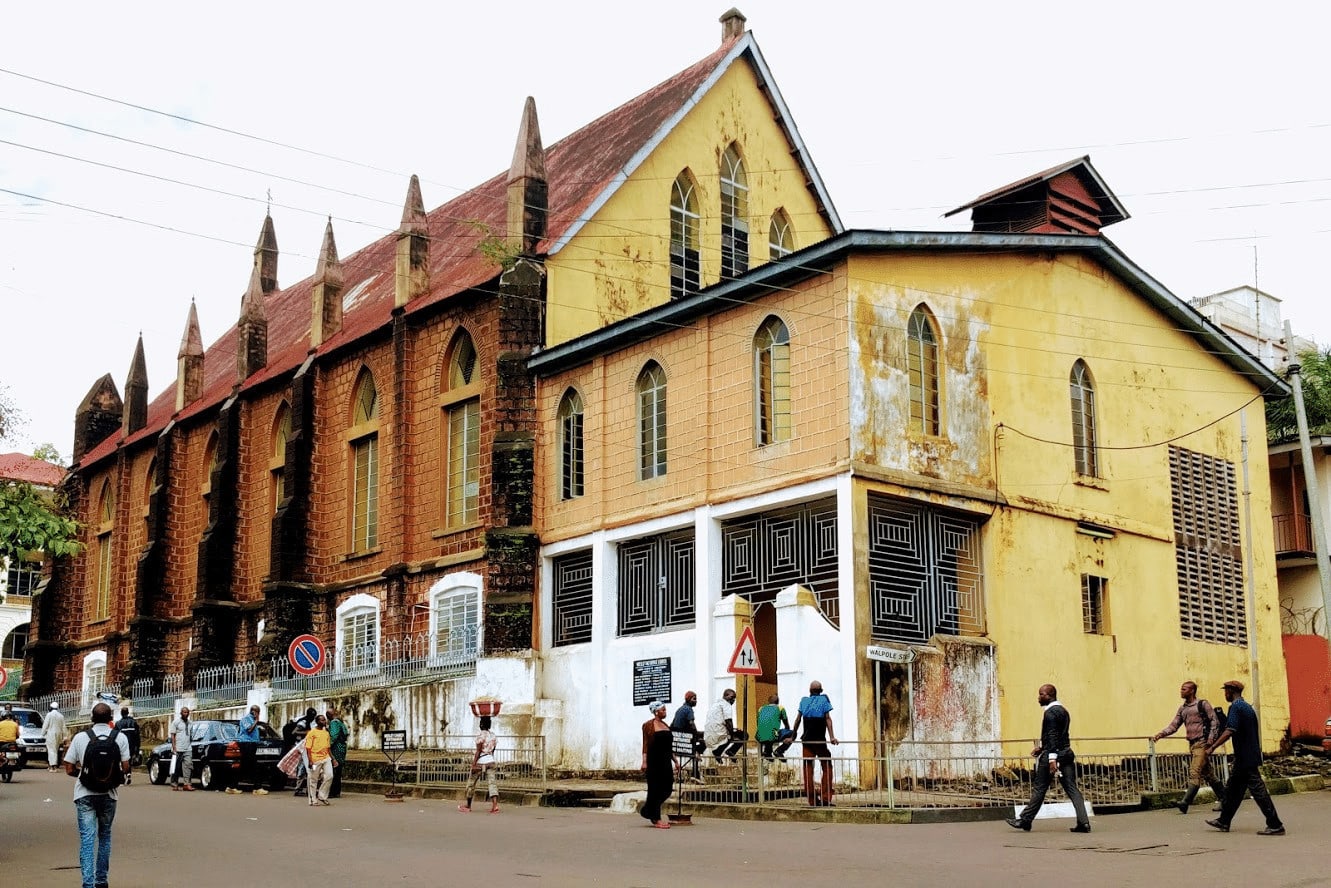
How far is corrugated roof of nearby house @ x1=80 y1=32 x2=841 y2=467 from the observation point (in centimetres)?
3175

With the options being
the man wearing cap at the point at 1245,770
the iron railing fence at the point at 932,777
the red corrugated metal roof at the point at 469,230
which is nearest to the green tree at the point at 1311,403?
the red corrugated metal roof at the point at 469,230

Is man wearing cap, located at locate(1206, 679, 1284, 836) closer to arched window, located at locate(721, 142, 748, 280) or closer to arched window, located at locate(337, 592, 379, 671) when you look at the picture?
arched window, located at locate(721, 142, 748, 280)

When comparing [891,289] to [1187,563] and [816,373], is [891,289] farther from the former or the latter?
[1187,563]

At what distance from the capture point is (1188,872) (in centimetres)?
1251

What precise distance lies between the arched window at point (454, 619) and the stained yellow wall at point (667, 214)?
17.4 feet

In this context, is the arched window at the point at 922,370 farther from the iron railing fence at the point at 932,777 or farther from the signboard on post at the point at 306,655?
the signboard on post at the point at 306,655

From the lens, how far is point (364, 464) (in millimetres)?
35906

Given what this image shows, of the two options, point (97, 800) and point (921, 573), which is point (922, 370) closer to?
point (921, 573)

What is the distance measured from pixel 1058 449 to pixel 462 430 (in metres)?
12.9

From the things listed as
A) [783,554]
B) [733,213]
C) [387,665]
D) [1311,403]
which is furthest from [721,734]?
[1311,403]

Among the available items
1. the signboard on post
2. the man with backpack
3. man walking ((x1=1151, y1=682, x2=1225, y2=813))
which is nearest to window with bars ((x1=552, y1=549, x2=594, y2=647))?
the signboard on post

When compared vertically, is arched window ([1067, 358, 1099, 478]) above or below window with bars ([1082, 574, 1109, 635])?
above

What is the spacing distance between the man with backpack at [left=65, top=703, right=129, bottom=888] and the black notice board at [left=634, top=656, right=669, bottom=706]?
45.0ft

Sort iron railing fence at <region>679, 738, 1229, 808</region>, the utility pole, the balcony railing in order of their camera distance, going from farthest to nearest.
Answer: the balcony railing → the utility pole → iron railing fence at <region>679, 738, 1229, 808</region>
